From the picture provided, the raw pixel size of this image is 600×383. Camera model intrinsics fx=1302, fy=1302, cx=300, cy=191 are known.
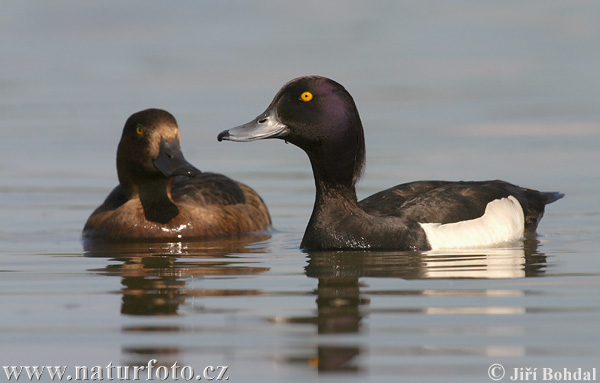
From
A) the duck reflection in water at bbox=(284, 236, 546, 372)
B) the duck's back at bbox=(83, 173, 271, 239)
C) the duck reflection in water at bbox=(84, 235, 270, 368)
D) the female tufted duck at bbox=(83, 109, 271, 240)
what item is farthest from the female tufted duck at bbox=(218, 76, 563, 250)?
the duck's back at bbox=(83, 173, 271, 239)

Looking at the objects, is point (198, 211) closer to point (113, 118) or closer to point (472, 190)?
point (472, 190)

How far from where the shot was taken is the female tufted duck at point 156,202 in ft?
36.6

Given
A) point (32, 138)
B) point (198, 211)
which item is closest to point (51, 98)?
point (32, 138)

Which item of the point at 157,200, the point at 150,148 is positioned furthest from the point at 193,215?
the point at 150,148

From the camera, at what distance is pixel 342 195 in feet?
32.7

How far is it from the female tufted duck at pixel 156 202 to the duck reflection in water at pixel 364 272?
6.10ft

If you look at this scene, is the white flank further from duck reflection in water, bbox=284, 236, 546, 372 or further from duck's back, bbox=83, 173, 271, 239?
duck's back, bbox=83, 173, 271, 239

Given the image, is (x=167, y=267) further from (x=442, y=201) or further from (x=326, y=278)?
(x=442, y=201)

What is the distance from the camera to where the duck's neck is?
37.2 ft

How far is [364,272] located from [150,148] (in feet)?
10.1

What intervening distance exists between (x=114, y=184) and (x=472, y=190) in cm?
484

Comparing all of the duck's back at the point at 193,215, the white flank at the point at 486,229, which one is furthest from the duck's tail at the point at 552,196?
the duck's back at the point at 193,215

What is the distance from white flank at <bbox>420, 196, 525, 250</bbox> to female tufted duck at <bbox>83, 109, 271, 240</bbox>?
89.2 inches

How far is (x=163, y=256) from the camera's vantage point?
400 inches
